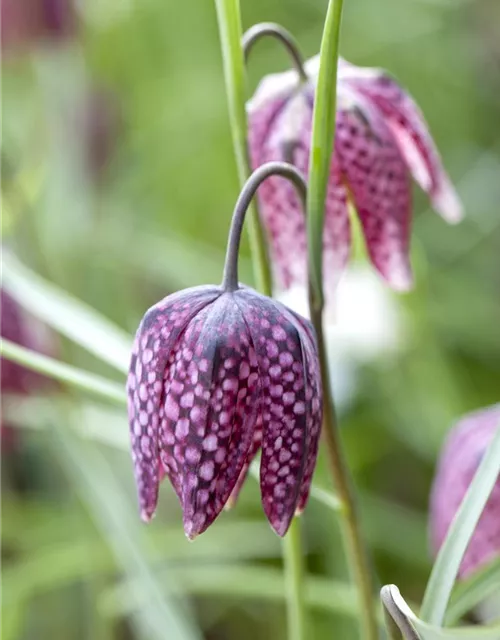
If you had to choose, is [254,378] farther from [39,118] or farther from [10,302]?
[39,118]

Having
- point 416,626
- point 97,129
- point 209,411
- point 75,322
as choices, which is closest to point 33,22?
point 97,129

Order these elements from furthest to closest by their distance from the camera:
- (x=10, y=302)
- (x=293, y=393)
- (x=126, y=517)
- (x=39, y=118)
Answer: (x=39, y=118)
(x=10, y=302)
(x=126, y=517)
(x=293, y=393)

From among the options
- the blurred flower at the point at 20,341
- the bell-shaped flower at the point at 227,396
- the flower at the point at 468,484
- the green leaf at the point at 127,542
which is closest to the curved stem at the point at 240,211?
the bell-shaped flower at the point at 227,396

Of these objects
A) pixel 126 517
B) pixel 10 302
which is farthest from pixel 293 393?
pixel 10 302

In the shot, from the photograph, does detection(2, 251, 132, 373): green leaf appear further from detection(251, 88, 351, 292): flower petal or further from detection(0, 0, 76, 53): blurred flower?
detection(0, 0, 76, 53): blurred flower

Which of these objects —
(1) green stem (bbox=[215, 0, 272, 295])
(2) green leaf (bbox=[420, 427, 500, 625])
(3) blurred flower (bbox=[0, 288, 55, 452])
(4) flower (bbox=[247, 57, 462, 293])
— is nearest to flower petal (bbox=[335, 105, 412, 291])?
(4) flower (bbox=[247, 57, 462, 293])
